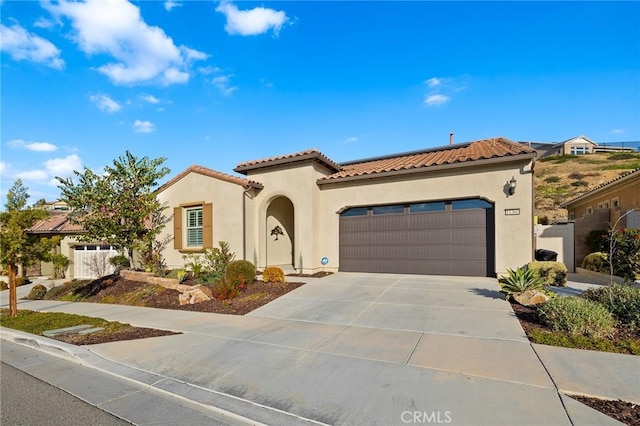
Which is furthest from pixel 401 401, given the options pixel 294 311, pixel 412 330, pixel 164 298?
pixel 164 298

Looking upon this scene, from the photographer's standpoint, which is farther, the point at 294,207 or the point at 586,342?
the point at 294,207

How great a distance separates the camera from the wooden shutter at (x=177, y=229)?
565 inches

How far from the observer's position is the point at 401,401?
10.9ft

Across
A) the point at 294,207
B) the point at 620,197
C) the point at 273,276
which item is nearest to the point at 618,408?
the point at 273,276

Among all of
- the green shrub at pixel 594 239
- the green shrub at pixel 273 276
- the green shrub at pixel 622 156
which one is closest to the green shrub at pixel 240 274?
the green shrub at pixel 273 276

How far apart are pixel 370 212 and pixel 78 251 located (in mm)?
16096

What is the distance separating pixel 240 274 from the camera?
32.2 feet

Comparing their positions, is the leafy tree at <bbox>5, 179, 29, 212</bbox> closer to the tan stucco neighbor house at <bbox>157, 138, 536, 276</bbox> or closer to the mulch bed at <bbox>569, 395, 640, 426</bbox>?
the tan stucco neighbor house at <bbox>157, 138, 536, 276</bbox>

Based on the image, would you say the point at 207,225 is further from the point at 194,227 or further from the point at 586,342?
the point at 586,342

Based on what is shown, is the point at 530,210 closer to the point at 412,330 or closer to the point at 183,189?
the point at 412,330

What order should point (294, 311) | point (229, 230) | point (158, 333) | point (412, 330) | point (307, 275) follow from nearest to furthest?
1. point (412, 330)
2. point (158, 333)
3. point (294, 311)
4. point (307, 275)
5. point (229, 230)

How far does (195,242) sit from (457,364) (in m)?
12.6

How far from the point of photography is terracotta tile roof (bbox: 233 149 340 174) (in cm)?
1238

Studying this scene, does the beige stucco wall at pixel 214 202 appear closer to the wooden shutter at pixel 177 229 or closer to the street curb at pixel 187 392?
the wooden shutter at pixel 177 229
